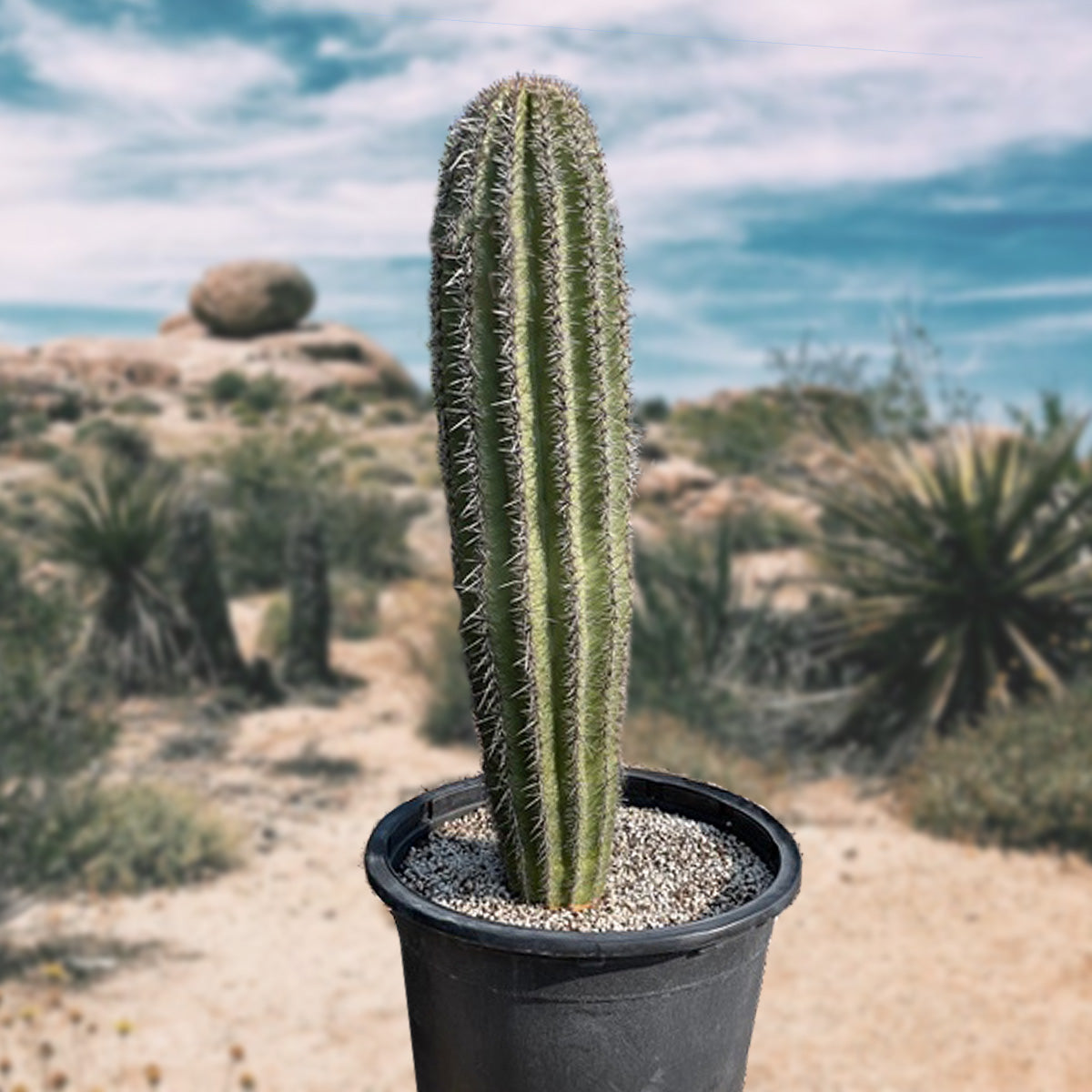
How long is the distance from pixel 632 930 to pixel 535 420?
0.76 meters

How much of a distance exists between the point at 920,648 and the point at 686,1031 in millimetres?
5902

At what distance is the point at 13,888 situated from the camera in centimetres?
517

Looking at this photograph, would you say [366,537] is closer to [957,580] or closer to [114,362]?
[957,580]

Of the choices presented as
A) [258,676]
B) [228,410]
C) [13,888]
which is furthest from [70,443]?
[13,888]

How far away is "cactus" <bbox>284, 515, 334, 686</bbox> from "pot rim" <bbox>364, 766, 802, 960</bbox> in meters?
7.54

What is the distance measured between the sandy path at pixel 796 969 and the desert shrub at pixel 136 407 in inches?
963

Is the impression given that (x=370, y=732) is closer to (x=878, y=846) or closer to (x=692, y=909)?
(x=878, y=846)

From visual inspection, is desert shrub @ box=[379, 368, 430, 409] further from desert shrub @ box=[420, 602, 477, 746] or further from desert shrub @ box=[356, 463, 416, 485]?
desert shrub @ box=[420, 602, 477, 746]

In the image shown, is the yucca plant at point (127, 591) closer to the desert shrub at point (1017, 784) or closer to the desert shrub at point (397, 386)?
the desert shrub at point (1017, 784)

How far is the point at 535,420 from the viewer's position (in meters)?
1.69

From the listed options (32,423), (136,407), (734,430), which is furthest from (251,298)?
(734,430)

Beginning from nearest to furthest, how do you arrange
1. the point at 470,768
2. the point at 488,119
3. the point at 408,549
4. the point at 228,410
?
the point at 488,119 → the point at 470,768 → the point at 408,549 → the point at 228,410

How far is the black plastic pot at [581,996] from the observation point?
1665 mm

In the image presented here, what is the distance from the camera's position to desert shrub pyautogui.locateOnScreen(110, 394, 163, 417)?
29.4m
